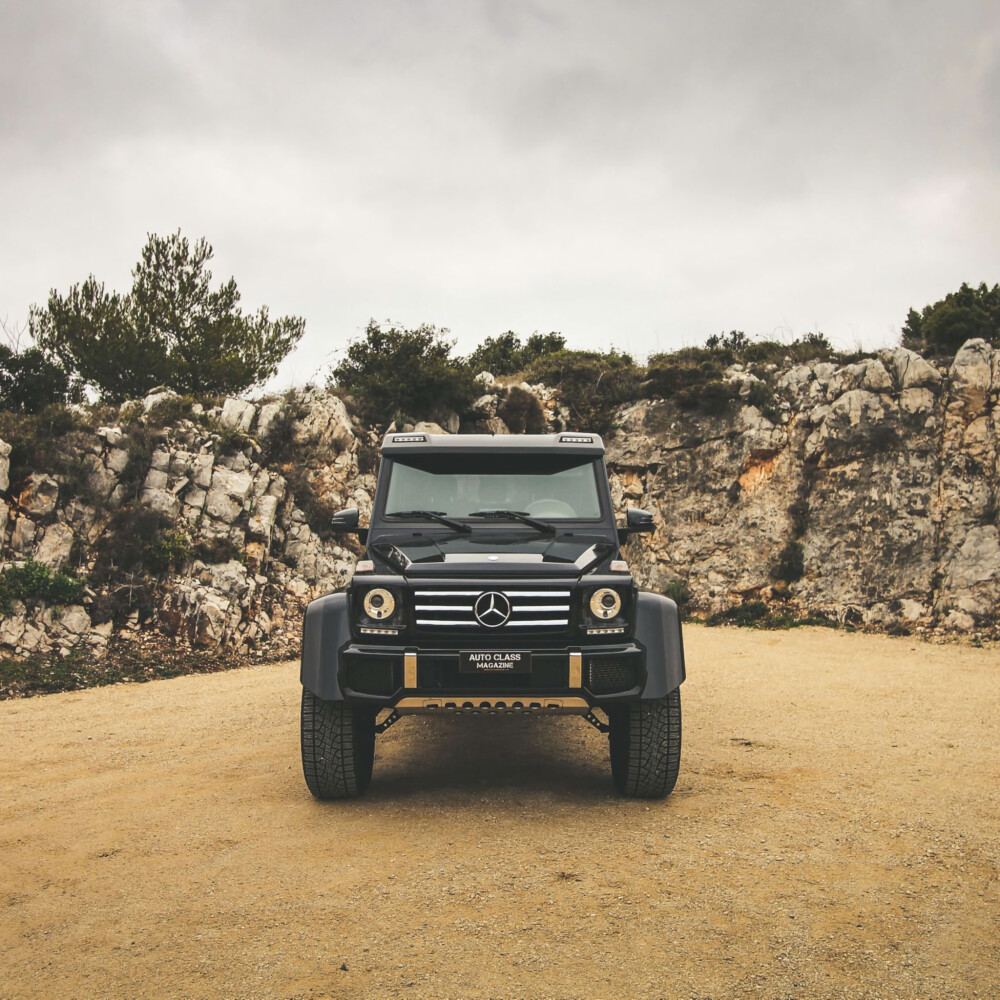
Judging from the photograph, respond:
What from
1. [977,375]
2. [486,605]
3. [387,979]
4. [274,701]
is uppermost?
[977,375]

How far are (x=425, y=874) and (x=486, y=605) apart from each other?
158cm

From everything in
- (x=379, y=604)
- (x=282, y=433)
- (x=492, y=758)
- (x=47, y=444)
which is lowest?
(x=492, y=758)

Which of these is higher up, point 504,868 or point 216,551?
point 216,551

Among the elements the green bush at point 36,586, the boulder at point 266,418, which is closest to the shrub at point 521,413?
the boulder at point 266,418

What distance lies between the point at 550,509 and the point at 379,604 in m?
1.73

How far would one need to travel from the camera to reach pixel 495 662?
494cm

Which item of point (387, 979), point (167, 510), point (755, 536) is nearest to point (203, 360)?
point (167, 510)

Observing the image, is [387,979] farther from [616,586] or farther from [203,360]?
[203,360]

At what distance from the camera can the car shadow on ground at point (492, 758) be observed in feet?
18.7

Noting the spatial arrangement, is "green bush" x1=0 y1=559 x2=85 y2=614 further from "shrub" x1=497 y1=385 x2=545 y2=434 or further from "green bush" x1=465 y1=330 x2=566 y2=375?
"green bush" x1=465 y1=330 x2=566 y2=375

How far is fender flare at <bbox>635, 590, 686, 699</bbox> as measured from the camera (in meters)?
5.06

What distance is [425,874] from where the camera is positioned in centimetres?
412

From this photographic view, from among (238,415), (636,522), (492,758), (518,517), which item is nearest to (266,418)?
(238,415)

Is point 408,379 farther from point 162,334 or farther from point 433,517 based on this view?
point 433,517
